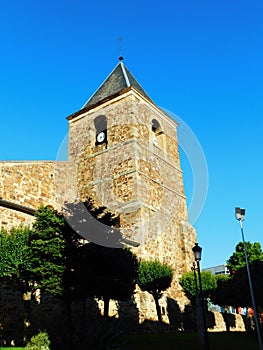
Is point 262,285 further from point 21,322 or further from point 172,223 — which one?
point 21,322

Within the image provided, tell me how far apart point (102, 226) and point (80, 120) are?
15.0 metres

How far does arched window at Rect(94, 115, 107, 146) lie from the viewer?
28.0 metres

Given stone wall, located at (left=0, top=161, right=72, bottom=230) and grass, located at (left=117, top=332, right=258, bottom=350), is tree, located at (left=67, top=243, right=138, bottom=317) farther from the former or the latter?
stone wall, located at (left=0, top=161, right=72, bottom=230)

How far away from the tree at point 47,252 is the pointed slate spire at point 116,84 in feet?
48.7

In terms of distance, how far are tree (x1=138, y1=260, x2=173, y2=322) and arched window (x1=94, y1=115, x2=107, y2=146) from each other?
35.4 ft

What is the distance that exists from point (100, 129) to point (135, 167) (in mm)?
6736

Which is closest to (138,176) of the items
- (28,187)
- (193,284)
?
(28,187)

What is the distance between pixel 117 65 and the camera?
31.6 meters

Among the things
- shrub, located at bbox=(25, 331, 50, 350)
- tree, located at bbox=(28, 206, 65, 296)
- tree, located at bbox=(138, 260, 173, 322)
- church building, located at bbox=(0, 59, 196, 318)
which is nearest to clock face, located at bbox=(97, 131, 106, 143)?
church building, located at bbox=(0, 59, 196, 318)

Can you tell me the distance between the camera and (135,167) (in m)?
24.0

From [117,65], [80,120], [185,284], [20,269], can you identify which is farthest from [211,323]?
[117,65]

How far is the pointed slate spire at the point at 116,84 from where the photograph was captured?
2836 cm

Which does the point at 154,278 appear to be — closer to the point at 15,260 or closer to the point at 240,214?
the point at 240,214

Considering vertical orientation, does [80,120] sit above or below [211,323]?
above
